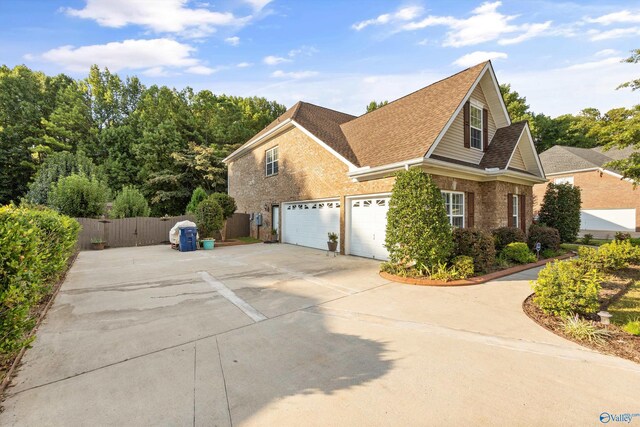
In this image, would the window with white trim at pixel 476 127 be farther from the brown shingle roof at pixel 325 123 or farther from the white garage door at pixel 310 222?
the white garage door at pixel 310 222

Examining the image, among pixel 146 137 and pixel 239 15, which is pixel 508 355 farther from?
pixel 146 137

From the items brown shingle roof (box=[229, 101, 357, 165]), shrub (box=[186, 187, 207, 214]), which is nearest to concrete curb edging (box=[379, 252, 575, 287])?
brown shingle roof (box=[229, 101, 357, 165])

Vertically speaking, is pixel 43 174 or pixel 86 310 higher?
pixel 43 174

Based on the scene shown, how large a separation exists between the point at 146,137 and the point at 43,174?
9350mm

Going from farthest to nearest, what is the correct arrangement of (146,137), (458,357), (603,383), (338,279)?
(146,137)
(338,279)
(458,357)
(603,383)

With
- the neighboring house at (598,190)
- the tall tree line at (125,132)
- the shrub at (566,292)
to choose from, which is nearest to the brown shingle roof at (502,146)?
the shrub at (566,292)

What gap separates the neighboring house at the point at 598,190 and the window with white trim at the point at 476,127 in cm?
1243

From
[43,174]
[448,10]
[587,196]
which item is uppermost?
[448,10]

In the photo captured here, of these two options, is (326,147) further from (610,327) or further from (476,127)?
(610,327)

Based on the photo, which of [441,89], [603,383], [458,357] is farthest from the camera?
[441,89]

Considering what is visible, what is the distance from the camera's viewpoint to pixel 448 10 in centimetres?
855

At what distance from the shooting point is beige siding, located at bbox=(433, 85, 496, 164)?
10.2 metres

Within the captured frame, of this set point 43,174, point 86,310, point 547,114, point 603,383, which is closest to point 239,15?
point 86,310

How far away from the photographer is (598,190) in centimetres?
2073
